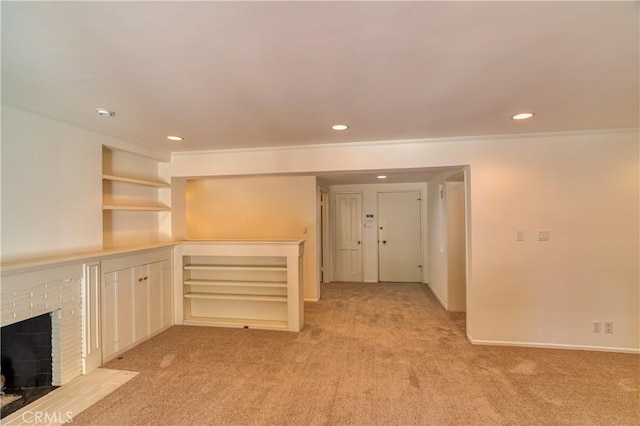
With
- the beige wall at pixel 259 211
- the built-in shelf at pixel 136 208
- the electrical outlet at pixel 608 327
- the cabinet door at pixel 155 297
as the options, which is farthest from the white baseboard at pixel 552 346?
the built-in shelf at pixel 136 208

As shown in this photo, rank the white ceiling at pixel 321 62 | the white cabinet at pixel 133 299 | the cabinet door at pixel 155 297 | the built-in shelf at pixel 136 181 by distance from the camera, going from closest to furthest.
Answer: the white ceiling at pixel 321 62
the white cabinet at pixel 133 299
the built-in shelf at pixel 136 181
the cabinet door at pixel 155 297

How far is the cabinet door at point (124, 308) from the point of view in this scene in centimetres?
310

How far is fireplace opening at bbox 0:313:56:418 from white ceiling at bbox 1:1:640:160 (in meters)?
1.83

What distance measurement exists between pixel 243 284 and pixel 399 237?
386cm

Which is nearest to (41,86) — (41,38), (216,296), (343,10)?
(41,38)

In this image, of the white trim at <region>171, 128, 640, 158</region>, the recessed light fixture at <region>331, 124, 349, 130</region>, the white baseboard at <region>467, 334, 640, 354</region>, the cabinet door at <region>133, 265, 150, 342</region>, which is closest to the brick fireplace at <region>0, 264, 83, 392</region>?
the cabinet door at <region>133, 265, 150, 342</region>

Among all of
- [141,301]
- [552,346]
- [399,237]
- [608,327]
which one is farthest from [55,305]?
[399,237]

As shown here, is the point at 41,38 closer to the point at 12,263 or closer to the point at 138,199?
the point at 12,263

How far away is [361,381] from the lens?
2590 mm

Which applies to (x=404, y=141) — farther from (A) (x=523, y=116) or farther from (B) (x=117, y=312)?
(B) (x=117, y=312)

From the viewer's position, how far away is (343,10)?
1.25 metres

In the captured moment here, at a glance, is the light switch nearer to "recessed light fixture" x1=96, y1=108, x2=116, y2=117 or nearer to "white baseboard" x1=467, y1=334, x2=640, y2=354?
"white baseboard" x1=467, y1=334, x2=640, y2=354

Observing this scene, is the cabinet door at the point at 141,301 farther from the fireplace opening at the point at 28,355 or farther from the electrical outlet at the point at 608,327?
the electrical outlet at the point at 608,327

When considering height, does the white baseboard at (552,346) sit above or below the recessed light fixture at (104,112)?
below
